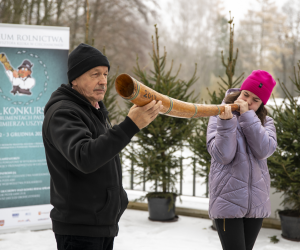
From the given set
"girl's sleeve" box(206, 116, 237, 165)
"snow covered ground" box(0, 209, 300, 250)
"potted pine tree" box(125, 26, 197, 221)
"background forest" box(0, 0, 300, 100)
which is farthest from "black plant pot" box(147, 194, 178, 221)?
"background forest" box(0, 0, 300, 100)

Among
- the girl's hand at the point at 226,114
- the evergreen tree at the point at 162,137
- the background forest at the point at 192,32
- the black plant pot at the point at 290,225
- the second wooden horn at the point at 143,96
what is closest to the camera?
the second wooden horn at the point at 143,96

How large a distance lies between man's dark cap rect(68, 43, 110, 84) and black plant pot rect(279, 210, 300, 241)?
3.77 meters

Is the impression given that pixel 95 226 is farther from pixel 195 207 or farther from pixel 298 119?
pixel 195 207

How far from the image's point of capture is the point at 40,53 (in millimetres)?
4520

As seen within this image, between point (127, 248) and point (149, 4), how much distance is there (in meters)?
15.3

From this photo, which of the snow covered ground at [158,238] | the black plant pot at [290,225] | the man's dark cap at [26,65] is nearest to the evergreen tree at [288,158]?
the black plant pot at [290,225]

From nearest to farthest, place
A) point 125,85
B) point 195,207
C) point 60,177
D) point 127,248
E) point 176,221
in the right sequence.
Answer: point 125,85, point 60,177, point 127,248, point 176,221, point 195,207

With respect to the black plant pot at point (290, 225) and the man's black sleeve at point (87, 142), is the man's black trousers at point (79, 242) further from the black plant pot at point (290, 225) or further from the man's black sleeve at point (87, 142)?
the black plant pot at point (290, 225)

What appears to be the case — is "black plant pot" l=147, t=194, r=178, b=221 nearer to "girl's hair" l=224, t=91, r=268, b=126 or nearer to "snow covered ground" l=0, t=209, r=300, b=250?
"snow covered ground" l=0, t=209, r=300, b=250

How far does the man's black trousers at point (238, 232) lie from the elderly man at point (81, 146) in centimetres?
92

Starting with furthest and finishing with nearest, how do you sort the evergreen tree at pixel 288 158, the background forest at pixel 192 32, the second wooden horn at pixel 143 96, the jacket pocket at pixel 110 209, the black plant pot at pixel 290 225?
the background forest at pixel 192 32
the black plant pot at pixel 290 225
the evergreen tree at pixel 288 158
the jacket pocket at pixel 110 209
the second wooden horn at pixel 143 96

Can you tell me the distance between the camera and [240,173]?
2.31 m

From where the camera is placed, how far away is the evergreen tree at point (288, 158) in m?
4.21

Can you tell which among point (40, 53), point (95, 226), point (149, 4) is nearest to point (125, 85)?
point (95, 226)
